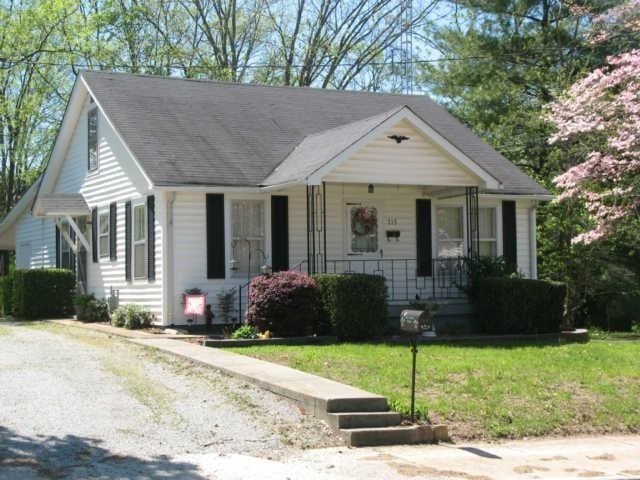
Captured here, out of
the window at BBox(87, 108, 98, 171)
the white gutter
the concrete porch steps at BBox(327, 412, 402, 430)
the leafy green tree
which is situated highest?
the leafy green tree

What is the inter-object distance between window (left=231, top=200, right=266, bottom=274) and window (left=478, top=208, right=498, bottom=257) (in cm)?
561

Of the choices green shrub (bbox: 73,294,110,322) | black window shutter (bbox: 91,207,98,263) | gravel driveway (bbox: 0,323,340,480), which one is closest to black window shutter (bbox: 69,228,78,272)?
black window shutter (bbox: 91,207,98,263)

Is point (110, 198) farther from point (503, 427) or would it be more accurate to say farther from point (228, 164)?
point (503, 427)

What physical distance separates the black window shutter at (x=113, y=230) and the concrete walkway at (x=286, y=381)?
6.88 meters

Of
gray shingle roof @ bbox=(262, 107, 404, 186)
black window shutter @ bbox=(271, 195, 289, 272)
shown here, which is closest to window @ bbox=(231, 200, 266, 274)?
black window shutter @ bbox=(271, 195, 289, 272)

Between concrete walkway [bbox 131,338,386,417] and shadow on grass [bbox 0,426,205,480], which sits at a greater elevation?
concrete walkway [bbox 131,338,386,417]

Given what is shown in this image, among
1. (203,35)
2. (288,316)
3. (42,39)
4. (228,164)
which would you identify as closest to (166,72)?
(203,35)

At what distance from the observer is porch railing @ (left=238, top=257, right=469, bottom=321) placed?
62.4 feet

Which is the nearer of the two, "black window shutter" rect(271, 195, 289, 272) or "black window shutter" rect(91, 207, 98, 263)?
"black window shutter" rect(271, 195, 289, 272)

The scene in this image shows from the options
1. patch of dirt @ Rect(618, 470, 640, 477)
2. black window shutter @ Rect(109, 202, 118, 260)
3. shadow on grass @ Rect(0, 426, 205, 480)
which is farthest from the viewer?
black window shutter @ Rect(109, 202, 118, 260)

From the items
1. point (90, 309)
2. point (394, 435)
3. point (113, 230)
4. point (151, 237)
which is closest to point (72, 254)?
point (113, 230)

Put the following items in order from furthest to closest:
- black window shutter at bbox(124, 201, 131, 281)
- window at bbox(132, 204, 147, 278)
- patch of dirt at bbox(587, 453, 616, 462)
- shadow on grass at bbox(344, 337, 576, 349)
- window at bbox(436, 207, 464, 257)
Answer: window at bbox(436, 207, 464, 257) → black window shutter at bbox(124, 201, 131, 281) → window at bbox(132, 204, 147, 278) → shadow on grass at bbox(344, 337, 576, 349) → patch of dirt at bbox(587, 453, 616, 462)

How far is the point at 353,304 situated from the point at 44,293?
32.6ft

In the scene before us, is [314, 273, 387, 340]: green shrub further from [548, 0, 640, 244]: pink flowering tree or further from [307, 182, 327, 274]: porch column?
[548, 0, 640, 244]: pink flowering tree
